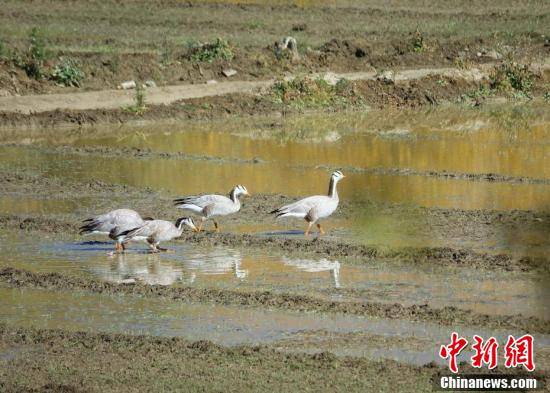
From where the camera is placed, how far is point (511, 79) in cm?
Result: 3944

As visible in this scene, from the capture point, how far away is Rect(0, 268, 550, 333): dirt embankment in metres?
13.2

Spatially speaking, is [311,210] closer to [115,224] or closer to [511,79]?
[115,224]

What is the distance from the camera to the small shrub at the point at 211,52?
38.7 m

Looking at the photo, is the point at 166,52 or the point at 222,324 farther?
the point at 166,52

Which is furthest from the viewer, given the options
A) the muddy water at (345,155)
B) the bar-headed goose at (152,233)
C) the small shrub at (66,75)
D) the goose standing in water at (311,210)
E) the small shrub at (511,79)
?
the small shrub at (511,79)

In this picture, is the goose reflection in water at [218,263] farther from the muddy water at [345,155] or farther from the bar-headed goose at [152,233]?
the muddy water at [345,155]

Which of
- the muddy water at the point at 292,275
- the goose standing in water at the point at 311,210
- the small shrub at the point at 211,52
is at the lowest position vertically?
the muddy water at the point at 292,275

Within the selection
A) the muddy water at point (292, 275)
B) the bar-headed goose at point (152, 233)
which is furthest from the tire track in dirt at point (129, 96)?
the bar-headed goose at point (152, 233)

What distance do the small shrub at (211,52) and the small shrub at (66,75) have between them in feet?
16.0

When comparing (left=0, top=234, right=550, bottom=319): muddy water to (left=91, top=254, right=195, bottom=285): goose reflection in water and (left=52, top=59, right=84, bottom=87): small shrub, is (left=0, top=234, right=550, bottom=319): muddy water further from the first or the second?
(left=52, top=59, right=84, bottom=87): small shrub

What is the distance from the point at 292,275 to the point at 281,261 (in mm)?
943

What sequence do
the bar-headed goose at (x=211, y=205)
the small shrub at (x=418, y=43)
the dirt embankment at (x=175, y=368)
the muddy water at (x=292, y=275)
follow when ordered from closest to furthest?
the dirt embankment at (x=175, y=368)
the muddy water at (x=292, y=275)
the bar-headed goose at (x=211, y=205)
the small shrub at (x=418, y=43)

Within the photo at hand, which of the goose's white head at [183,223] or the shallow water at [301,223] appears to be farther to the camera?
the goose's white head at [183,223]

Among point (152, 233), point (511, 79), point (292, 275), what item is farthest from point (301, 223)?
point (511, 79)
